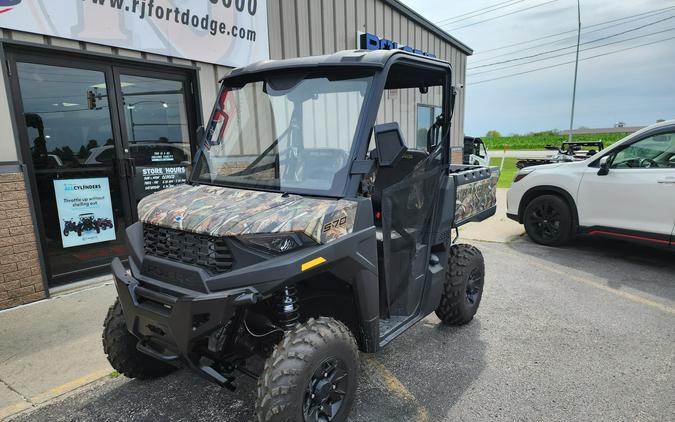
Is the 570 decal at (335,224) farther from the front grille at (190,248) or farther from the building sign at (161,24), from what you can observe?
the building sign at (161,24)

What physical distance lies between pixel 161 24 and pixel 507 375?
5.66m

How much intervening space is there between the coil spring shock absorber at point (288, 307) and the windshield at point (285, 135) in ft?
1.96

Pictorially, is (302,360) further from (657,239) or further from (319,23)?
(319,23)

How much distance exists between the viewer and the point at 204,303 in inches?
79.0

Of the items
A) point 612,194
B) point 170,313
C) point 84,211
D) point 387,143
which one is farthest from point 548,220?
point 84,211

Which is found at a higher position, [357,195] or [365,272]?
[357,195]

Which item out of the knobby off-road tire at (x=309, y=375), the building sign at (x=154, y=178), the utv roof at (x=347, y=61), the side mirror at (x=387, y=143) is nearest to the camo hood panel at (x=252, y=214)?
the side mirror at (x=387, y=143)

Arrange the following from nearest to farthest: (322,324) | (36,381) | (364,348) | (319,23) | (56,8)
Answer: (322,324) < (364,348) < (36,381) < (56,8) < (319,23)

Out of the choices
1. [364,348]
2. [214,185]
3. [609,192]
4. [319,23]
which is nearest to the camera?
[364,348]

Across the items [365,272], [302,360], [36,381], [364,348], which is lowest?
[36,381]

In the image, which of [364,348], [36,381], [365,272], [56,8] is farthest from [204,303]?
[56,8]

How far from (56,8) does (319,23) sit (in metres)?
4.55

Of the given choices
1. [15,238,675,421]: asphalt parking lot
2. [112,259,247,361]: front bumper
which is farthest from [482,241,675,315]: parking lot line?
[112,259,247,361]: front bumper

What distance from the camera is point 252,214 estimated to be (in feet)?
7.33
